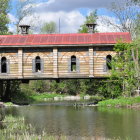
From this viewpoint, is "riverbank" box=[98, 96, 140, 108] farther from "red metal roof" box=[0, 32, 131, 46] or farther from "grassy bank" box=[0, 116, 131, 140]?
"grassy bank" box=[0, 116, 131, 140]

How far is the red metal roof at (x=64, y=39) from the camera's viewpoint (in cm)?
3162

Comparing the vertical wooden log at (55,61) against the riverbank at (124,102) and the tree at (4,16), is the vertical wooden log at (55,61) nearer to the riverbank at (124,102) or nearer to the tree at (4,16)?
the riverbank at (124,102)

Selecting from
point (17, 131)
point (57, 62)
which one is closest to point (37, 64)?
point (57, 62)

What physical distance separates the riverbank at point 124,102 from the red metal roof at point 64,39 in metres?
5.01

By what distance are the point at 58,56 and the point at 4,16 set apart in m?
15.5

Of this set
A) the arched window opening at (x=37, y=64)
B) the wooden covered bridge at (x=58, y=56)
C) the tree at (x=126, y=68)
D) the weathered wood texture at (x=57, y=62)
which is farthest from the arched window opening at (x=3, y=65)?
the tree at (x=126, y=68)

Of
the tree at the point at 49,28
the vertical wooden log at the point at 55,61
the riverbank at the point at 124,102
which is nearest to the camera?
the riverbank at the point at 124,102

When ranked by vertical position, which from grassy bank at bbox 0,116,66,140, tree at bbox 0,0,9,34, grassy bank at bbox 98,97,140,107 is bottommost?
grassy bank at bbox 0,116,66,140

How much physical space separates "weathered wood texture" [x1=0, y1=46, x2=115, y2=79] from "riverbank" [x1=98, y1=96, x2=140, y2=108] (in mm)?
2561

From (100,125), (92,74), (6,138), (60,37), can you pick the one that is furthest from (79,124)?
(60,37)

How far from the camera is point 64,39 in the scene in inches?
1272

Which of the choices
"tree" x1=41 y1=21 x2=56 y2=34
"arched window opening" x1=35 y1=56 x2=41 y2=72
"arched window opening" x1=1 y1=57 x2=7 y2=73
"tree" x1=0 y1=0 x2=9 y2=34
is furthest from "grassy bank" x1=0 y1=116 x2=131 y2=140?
"tree" x1=41 y1=21 x2=56 y2=34

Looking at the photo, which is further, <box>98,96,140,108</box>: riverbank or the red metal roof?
the red metal roof

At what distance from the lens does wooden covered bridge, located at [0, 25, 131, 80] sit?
31562 mm
